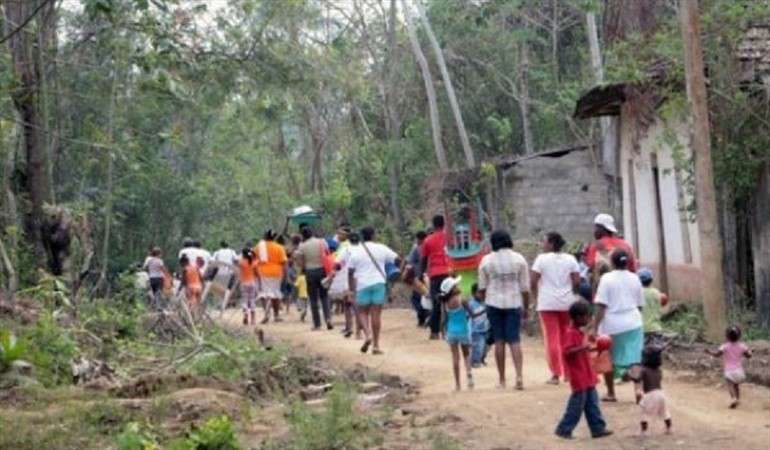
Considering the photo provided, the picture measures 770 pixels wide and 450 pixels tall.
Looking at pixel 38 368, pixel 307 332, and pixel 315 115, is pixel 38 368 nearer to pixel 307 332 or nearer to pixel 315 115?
pixel 307 332

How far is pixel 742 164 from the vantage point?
1809 centimetres

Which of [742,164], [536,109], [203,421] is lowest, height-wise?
[203,421]

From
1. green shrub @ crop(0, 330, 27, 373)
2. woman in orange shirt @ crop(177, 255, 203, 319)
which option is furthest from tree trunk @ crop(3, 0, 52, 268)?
green shrub @ crop(0, 330, 27, 373)

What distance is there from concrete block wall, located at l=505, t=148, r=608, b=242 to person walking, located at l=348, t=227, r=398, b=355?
1229cm

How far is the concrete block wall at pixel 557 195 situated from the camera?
3056cm

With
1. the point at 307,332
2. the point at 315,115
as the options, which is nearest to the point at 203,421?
the point at 307,332

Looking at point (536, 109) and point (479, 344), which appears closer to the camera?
point (479, 344)

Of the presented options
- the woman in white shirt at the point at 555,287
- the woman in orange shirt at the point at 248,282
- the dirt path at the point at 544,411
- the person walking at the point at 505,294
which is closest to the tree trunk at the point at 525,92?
the woman in orange shirt at the point at 248,282

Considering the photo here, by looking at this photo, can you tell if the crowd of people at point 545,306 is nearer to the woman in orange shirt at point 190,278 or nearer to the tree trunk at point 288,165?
the woman in orange shirt at point 190,278

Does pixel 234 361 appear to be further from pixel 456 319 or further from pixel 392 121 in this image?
pixel 392 121

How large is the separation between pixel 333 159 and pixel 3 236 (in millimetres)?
32123

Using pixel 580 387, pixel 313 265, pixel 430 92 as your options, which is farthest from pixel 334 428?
pixel 430 92

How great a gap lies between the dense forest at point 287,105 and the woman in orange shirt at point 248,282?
253 cm

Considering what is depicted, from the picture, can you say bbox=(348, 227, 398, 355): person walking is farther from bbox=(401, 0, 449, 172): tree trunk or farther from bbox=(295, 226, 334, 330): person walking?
bbox=(401, 0, 449, 172): tree trunk
